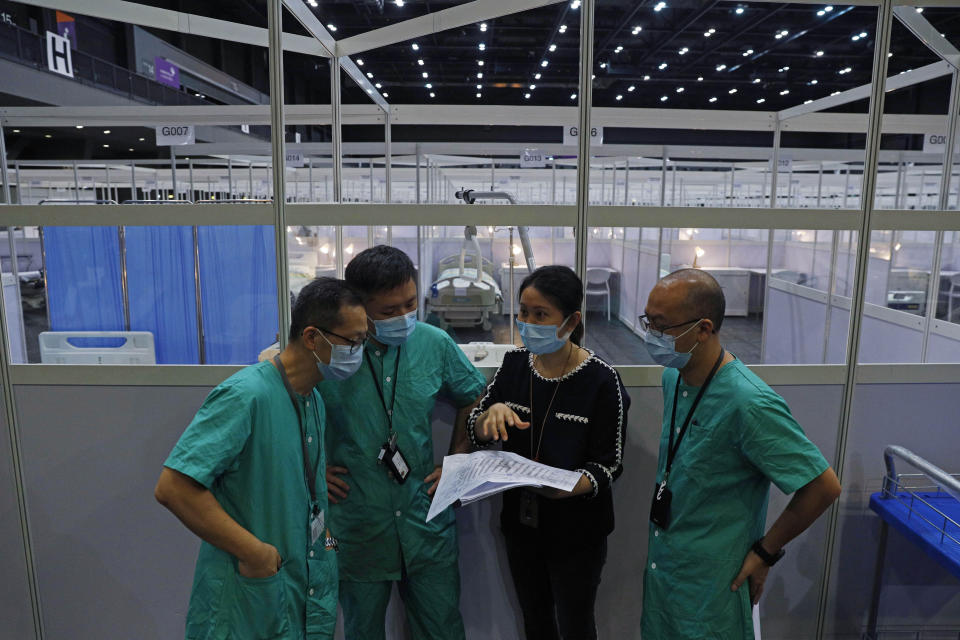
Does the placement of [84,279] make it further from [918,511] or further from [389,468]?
[918,511]

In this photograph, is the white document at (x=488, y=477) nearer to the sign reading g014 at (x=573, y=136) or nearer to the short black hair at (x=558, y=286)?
the short black hair at (x=558, y=286)

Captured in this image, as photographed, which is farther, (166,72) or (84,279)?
(166,72)

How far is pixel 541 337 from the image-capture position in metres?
1.46

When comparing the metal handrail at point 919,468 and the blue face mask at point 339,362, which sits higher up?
the blue face mask at point 339,362

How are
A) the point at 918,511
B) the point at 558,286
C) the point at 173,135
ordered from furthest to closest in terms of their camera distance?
the point at 173,135 → the point at 918,511 → the point at 558,286

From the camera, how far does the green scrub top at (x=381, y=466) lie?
1526 millimetres

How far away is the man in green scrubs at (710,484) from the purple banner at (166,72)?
7.24m

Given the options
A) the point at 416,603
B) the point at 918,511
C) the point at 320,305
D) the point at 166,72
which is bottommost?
the point at 416,603

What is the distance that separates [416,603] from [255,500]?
622 mm

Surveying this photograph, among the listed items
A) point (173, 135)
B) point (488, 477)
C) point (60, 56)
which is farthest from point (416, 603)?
point (60, 56)

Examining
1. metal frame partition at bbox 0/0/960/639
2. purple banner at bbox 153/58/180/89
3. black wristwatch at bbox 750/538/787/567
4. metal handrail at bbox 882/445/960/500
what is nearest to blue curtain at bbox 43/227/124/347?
metal frame partition at bbox 0/0/960/639

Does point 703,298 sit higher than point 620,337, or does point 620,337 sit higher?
point 703,298

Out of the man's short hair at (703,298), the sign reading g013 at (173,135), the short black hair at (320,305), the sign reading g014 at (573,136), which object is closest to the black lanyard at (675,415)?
the man's short hair at (703,298)

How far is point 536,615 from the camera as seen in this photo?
1.61 meters
